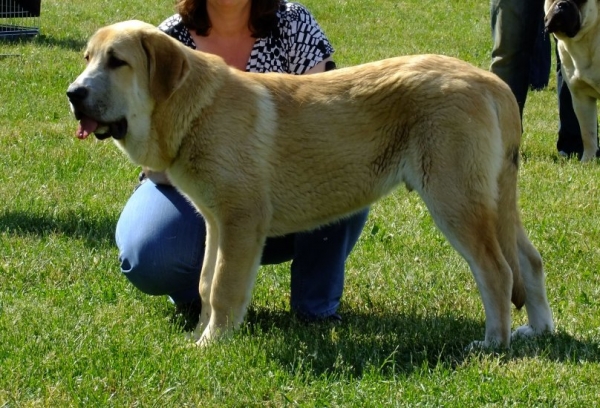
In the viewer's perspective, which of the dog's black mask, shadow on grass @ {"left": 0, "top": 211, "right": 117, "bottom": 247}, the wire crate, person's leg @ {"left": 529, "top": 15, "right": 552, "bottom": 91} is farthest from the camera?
the wire crate

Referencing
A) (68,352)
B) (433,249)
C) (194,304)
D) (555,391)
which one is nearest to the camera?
(555,391)

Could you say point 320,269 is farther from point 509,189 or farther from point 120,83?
point 120,83

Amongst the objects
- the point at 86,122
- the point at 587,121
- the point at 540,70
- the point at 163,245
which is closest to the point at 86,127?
the point at 86,122

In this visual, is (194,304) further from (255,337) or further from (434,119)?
(434,119)

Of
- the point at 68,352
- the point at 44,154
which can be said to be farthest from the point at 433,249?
the point at 44,154

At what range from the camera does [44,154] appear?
7.66 metres

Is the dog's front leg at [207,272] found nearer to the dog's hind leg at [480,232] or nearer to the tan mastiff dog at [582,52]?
the dog's hind leg at [480,232]

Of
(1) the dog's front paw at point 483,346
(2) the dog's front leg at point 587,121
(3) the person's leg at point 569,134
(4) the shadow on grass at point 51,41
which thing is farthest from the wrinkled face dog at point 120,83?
(4) the shadow on grass at point 51,41

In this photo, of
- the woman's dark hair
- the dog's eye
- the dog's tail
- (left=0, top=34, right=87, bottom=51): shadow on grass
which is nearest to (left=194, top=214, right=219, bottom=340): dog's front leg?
the dog's eye

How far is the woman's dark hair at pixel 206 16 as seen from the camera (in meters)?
5.09

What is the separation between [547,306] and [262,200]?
138 centimetres

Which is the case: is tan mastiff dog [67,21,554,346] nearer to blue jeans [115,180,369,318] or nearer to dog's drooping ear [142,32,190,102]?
dog's drooping ear [142,32,190,102]

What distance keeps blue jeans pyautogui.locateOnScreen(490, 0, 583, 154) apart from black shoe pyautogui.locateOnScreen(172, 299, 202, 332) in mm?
4632

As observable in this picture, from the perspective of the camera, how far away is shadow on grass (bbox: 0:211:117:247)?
19.3 ft
